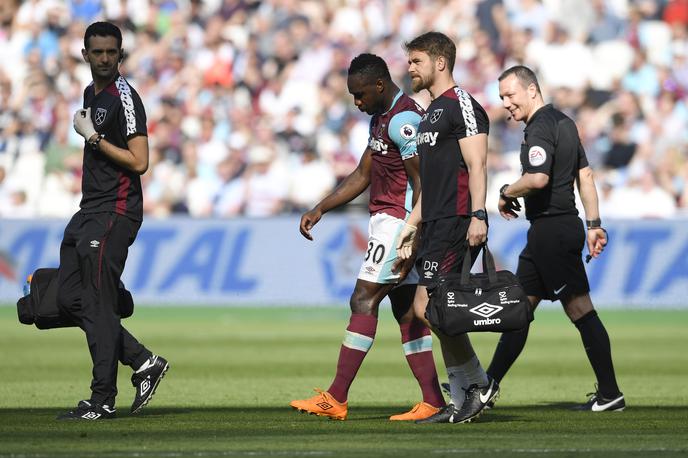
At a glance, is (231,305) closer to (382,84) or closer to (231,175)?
(231,175)

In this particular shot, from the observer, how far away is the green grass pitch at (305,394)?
23.2ft

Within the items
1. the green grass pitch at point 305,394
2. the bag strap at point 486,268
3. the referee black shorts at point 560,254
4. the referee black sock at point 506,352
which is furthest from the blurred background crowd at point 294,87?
the bag strap at point 486,268

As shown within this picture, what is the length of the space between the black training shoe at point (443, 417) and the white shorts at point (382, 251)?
0.88 meters

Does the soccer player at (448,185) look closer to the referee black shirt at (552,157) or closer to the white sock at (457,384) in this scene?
the white sock at (457,384)

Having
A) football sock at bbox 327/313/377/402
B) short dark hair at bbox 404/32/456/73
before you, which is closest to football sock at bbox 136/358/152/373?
football sock at bbox 327/313/377/402

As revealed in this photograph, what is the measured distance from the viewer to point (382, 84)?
8625mm

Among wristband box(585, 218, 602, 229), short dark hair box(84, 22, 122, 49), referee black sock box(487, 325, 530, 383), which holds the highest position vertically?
short dark hair box(84, 22, 122, 49)

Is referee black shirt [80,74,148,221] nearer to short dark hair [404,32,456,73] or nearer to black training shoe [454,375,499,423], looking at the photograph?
short dark hair [404,32,456,73]

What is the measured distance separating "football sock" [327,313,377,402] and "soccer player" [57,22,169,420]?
55.3 inches

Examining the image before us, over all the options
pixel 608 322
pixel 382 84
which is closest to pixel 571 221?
pixel 382 84

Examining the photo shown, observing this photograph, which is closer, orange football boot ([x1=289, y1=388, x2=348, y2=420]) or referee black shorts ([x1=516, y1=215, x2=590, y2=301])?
orange football boot ([x1=289, y1=388, x2=348, y2=420])

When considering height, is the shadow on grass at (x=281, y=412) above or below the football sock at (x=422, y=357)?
below

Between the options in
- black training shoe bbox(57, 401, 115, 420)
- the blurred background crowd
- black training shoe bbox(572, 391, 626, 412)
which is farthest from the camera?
the blurred background crowd

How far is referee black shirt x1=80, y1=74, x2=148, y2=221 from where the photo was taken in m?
8.53
